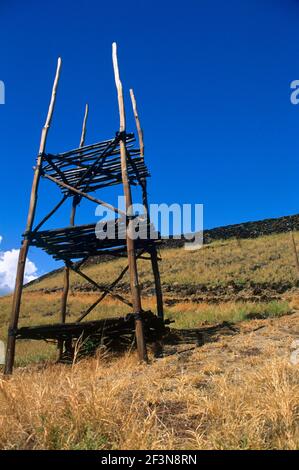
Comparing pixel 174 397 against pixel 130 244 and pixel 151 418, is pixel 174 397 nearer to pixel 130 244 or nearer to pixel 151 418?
pixel 151 418

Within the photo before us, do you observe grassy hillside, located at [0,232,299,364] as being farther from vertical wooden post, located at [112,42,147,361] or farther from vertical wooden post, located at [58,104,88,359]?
vertical wooden post, located at [112,42,147,361]

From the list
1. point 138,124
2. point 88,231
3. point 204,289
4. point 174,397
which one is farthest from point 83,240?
point 204,289

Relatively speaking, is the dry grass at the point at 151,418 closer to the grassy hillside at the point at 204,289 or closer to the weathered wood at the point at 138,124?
the grassy hillside at the point at 204,289

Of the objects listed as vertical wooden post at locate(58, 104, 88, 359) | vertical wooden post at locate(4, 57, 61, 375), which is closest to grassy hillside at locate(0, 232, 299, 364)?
vertical wooden post at locate(58, 104, 88, 359)

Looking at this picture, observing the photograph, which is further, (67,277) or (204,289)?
(204,289)

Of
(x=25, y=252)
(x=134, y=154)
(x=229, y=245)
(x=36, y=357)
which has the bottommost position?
(x=36, y=357)

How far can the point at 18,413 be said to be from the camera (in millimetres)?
3258

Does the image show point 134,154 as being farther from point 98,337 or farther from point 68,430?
point 68,430

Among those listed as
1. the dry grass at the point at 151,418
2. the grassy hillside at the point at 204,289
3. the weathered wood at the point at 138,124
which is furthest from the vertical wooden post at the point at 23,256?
the dry grass at the point at 151,418

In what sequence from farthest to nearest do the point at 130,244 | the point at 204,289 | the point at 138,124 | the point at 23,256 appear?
the point at 204,289 < the point at 138,124 < the point at 23,256 < the point at 130,244
